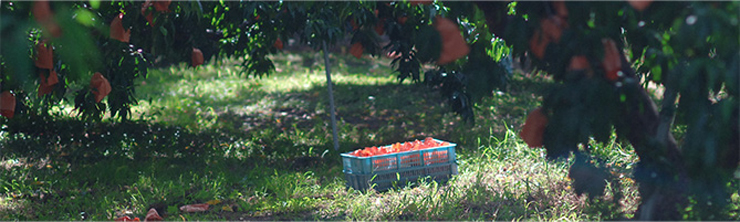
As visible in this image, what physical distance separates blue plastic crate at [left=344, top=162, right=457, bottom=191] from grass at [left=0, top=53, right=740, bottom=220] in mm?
78

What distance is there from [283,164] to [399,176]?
56.7 inches

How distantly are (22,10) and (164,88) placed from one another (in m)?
8.13

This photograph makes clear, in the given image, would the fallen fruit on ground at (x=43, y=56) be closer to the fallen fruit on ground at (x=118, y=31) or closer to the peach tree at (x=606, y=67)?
the peach tree at (x=606, y=67)

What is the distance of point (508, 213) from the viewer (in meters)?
3.84

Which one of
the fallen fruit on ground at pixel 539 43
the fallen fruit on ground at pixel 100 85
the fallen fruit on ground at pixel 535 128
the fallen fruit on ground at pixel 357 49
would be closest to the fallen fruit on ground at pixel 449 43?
the fallen fruit on ground at pixel 539 43

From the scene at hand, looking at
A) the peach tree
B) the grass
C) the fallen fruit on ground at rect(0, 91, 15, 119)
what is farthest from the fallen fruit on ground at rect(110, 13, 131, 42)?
the grass

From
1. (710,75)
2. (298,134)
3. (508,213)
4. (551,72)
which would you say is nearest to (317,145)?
(298,134)

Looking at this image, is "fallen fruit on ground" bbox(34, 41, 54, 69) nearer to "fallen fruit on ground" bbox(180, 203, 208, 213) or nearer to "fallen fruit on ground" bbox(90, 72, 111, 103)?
"fallen fruit on ground" bbox(90, 72, 111, 103)

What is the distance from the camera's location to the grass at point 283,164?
404cm

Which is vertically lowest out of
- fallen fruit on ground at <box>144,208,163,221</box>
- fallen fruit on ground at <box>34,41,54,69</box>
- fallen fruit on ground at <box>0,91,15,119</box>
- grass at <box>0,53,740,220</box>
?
grass at <box>0,53,740,220</box>

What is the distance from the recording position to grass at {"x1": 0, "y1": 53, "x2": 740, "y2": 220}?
4035mm

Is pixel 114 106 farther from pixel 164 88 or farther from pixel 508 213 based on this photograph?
pixel 164 88

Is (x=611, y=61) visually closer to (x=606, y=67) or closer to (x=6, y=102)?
(x=606, y=67)

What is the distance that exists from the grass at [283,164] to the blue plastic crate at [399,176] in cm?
8
